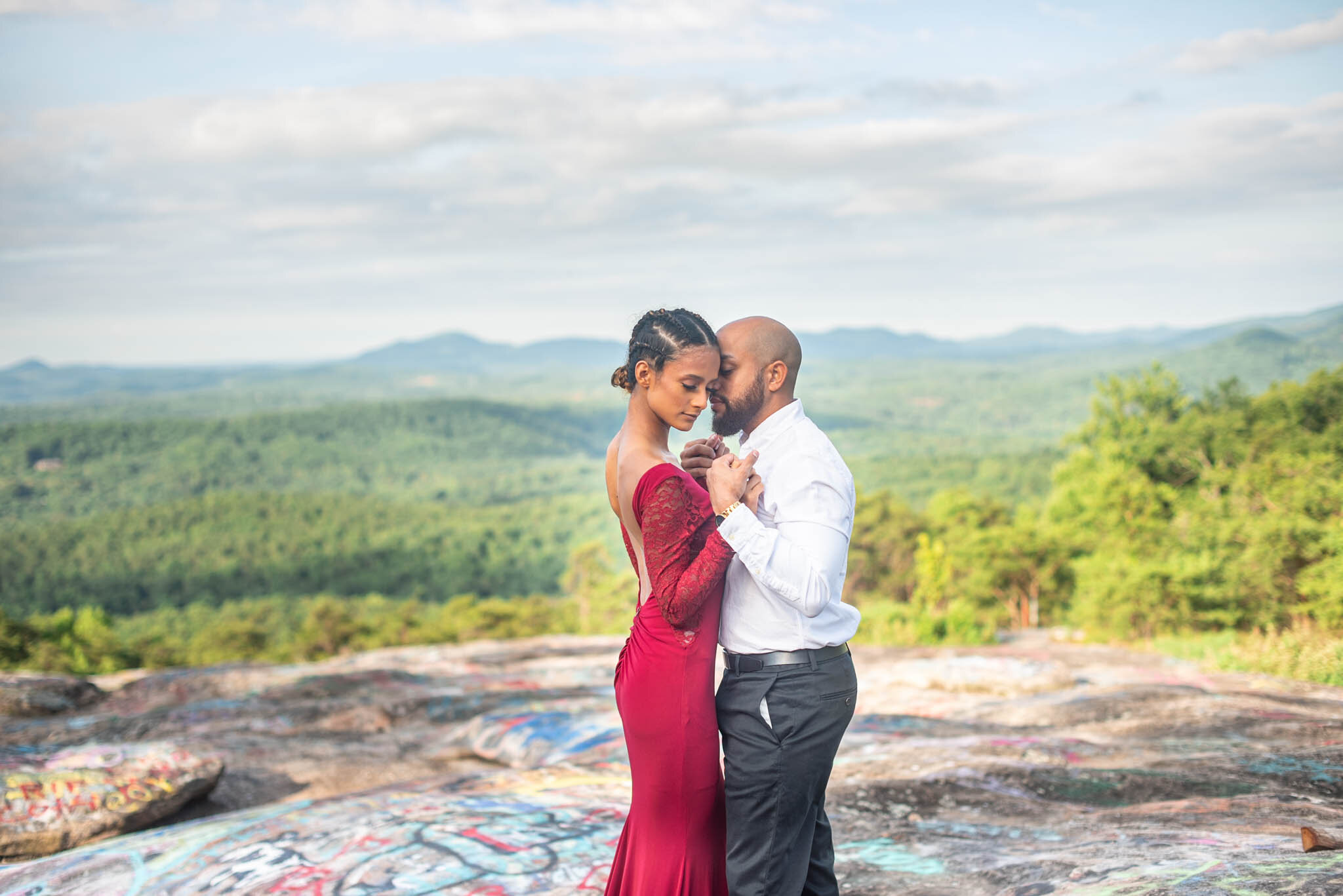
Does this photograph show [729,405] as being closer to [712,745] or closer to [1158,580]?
[712,745]

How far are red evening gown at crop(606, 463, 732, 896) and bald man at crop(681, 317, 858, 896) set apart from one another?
0.08 meters

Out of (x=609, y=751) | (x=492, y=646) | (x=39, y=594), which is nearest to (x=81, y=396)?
(x=39, y=594)

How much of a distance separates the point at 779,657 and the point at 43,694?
13485mm

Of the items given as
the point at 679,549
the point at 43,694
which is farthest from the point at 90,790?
the point at 43,694

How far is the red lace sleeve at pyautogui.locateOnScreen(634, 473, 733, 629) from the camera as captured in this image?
2.87m

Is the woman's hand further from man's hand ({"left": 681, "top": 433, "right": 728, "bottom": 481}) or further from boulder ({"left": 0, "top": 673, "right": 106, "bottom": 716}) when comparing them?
boulder ({"left": 0, "top": 673, "right": 106, "bottom": 716})

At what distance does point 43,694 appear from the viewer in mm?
12562

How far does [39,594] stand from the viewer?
A: 71.6m

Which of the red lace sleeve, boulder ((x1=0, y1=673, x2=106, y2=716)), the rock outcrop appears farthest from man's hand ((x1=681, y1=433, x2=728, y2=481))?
boulder ((x1=0, y1=673, x2=106, y2=716))

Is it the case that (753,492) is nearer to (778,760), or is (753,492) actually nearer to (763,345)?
(763,345)

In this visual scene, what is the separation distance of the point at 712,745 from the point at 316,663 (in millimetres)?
15601

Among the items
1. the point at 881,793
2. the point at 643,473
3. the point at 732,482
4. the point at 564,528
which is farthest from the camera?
the point at 564,528

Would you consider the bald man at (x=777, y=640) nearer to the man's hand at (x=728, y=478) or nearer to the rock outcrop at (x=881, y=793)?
the man's hand at (x=728, y=478)

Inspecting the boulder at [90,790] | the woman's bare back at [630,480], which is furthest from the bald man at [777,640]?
the boulder at [90,790]
